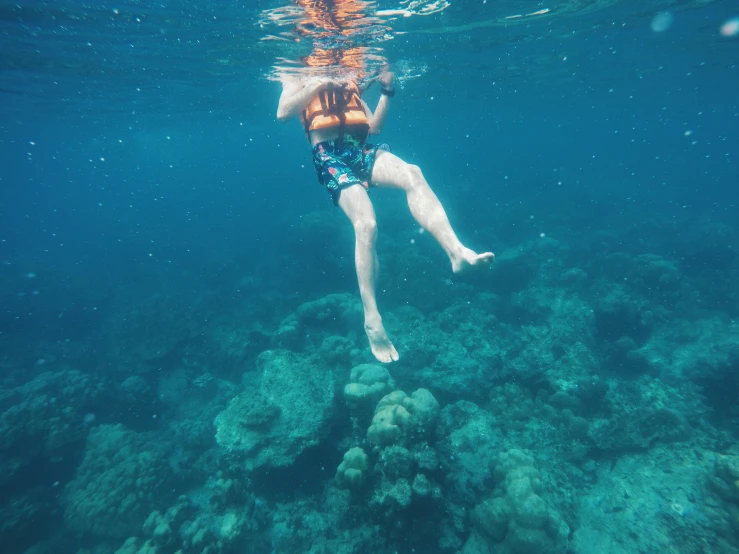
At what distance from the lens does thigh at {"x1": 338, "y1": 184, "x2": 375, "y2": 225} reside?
15.4ft

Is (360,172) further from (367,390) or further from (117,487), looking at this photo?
(117,487)

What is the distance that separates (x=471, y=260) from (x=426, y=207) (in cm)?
101

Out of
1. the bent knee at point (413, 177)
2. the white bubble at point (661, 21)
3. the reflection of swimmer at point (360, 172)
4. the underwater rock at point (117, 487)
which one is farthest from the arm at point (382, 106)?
the white bubble at point (661, 21)

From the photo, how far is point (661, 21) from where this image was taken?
15531mm

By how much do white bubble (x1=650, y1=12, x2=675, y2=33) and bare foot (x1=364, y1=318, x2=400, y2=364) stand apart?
19253 mm

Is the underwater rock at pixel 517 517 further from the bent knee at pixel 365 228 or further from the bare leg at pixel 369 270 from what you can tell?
the bent knee at pixel 365 228

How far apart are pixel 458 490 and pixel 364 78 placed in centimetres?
1682

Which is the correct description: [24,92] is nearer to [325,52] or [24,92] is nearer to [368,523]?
[325,52]

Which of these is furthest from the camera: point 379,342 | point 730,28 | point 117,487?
point 730,28

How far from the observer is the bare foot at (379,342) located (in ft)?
15.2

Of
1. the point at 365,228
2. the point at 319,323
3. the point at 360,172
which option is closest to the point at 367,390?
the point at 365,228

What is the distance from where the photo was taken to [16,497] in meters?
8.45

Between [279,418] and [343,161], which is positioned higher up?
[343,161]

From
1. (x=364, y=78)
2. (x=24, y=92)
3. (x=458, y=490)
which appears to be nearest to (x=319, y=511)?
(x=458, y=490)
